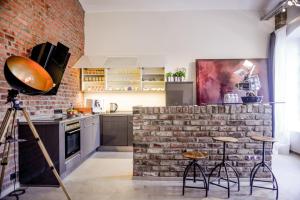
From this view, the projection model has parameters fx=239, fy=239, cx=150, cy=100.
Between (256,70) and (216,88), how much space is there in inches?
43.6

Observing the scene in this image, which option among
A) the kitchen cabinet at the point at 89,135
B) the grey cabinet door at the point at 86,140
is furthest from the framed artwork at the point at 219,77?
the grey cabinet door at the point at 86,140

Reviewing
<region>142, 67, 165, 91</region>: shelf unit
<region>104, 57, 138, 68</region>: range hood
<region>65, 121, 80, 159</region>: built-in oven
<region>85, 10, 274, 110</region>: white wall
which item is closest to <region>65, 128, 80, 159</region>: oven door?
<region>65, 121, 80, 159</region>: built-in oven

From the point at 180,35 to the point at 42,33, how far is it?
3425 millimetres

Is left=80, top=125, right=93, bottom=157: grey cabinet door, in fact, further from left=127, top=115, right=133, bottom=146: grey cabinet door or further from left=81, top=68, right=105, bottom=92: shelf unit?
left=81, top=68, right=105, bottom=92: shelf unit

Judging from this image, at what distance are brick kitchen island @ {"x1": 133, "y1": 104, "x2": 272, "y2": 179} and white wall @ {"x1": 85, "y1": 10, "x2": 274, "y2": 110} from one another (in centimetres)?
268

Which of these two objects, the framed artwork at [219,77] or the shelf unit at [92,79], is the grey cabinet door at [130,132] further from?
the framed artwork at [219,77]

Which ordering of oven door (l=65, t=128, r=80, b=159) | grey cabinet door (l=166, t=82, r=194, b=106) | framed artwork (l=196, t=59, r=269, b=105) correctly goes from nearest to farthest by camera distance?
oven door (l=65, t=128, r=80, b=159), grey cabinet door (l=166, t=82, r=194, b=106), framed artwork (l=196, t=59, r=269, b=105)

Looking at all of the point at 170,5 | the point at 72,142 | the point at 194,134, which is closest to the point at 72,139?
the point at 72,142

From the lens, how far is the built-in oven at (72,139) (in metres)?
3.95

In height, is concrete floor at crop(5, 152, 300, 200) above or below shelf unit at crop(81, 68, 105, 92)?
below

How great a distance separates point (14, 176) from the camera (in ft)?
11.3

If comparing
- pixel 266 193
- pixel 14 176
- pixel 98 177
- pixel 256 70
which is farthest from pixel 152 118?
pixel 256 70

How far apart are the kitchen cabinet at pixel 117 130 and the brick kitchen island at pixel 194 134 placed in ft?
6.15

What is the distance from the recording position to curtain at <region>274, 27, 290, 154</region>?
5.65 metres
